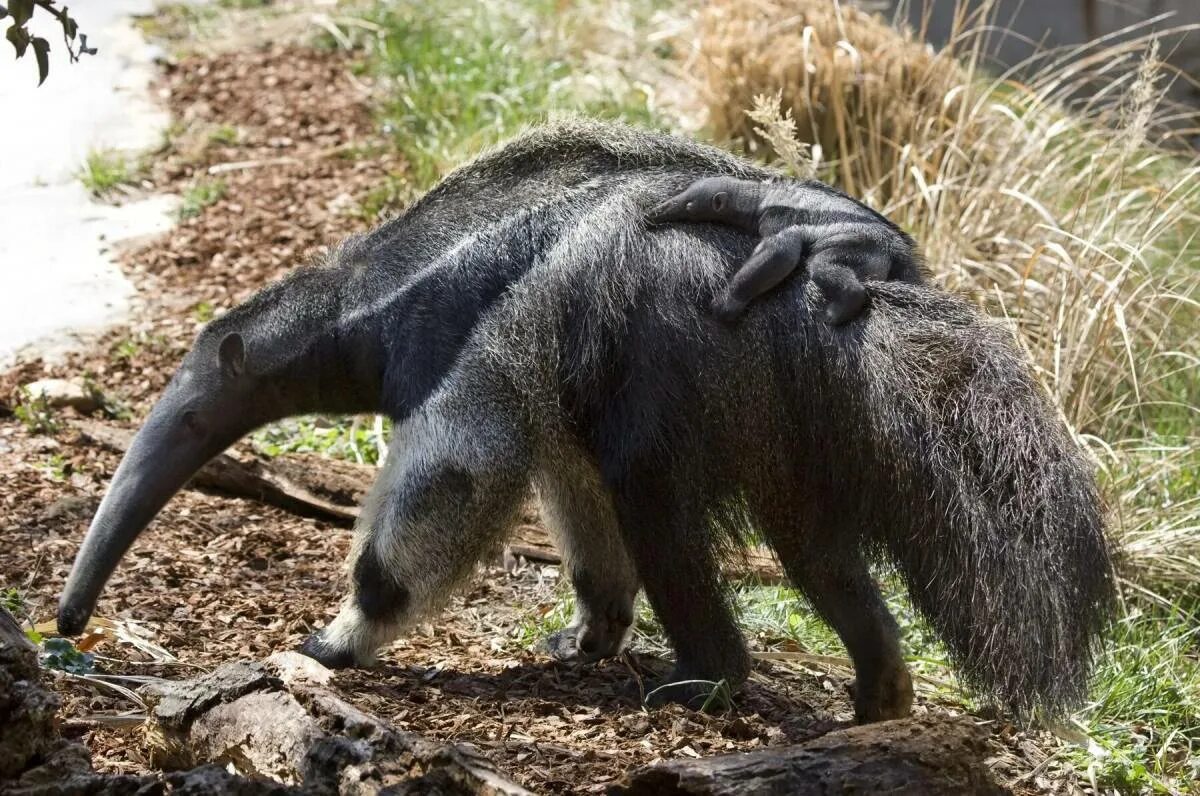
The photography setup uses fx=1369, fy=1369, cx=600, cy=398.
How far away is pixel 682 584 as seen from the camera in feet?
16.0

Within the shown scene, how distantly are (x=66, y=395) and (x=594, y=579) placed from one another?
143 inches

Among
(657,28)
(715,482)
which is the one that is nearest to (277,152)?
(657,28)

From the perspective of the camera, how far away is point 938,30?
46.3 ft

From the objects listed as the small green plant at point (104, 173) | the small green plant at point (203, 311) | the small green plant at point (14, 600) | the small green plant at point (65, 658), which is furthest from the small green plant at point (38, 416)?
the small green plant at point (104, 173)

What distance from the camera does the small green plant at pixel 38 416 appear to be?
736 cm

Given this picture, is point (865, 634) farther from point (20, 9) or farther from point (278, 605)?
point (20, 9)

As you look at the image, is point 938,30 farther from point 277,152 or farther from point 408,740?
point 408,740

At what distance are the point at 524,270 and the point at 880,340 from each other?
1328 millimetres

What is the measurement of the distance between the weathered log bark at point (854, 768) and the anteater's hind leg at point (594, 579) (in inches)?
76.5

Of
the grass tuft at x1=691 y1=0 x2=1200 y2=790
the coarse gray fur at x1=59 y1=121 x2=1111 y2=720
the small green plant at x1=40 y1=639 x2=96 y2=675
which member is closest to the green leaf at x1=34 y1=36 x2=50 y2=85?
the coarse gray fur at x1=59 y1=121 x2=1111 y2=720

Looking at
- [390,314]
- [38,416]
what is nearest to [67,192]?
[38,416]

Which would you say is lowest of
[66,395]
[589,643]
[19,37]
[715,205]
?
[589,643]

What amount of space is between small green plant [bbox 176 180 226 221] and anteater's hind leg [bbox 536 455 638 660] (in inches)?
Result: 214

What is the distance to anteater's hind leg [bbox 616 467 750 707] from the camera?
4809mm
